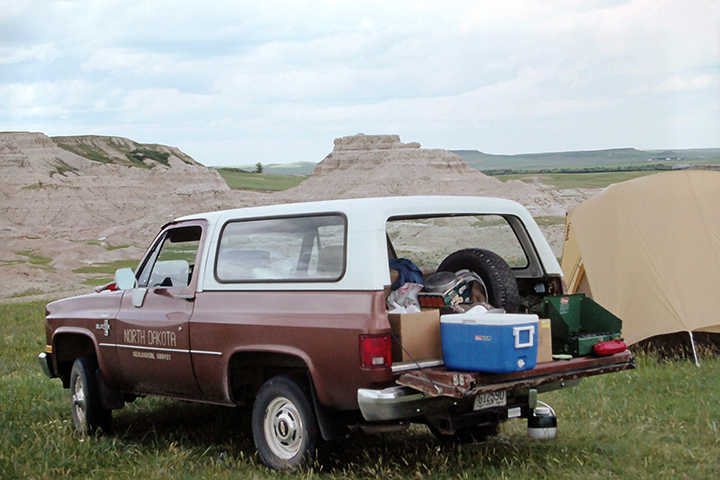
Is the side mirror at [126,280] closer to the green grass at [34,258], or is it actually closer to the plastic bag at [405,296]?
the plastic bag at [405,296]

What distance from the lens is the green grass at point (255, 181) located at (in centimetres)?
12588

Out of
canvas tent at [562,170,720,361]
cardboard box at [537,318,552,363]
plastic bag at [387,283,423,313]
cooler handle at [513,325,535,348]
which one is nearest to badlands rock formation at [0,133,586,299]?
canvas tent at [562,170,720,361]

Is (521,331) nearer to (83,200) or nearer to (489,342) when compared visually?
(489,342)

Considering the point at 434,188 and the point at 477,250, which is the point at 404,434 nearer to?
the point at 477,250

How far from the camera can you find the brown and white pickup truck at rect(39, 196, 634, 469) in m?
4.70

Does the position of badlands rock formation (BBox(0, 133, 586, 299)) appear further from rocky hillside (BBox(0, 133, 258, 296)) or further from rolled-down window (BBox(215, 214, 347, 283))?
rolled-down window (BBox(215, 214, 347, 283))

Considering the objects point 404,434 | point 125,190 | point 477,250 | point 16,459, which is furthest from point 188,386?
point 125,190

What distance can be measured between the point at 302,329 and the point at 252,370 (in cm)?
90

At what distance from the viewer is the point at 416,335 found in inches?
189

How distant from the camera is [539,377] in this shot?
16.1 ft

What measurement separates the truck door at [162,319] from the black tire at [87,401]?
0.43 metres

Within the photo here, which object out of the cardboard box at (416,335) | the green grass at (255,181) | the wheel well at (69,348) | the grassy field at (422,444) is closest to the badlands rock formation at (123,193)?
the green grass at (255,181)

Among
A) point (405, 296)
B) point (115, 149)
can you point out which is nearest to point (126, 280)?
point (405, 296)

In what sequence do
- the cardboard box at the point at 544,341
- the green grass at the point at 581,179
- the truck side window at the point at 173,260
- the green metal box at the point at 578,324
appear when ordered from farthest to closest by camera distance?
1. the green grass at the point at 581,179
2. the truck side window at the point at 173,260
3. the green metal box at the point at 578,324
4. the cardboard box at the point at 544,341
